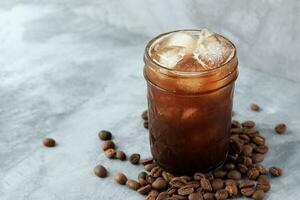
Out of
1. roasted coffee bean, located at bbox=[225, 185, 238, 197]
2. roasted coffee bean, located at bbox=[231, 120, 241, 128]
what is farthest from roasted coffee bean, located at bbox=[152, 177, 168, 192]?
roasted coffee bean, located at bbox=[231, 120, 241, 128]

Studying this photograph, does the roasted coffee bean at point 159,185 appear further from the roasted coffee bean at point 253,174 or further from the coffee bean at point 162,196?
the roasted coffee bean at point 253,174

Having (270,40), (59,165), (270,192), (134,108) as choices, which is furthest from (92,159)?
(270,40)

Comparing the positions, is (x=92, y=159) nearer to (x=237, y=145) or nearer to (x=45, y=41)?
(x=237, y=145)

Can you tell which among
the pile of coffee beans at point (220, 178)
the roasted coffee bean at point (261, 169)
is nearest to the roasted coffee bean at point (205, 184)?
the pile of coffee beans at point (220, 178)

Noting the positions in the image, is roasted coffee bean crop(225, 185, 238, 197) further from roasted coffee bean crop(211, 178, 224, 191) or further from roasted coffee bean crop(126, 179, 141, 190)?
roasted coffee bean crop(126, 179, 141, 190)

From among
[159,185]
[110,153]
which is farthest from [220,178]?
[110,153]

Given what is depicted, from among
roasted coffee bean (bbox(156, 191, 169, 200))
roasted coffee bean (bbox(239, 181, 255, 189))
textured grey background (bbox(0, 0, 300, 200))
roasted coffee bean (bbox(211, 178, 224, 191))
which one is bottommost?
textured grey background (bbox(0, 0, 300, 200))
